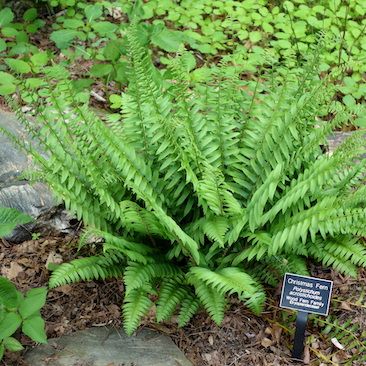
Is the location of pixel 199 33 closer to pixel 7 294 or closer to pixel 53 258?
pixel 53 258

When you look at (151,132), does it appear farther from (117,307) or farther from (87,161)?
(117,307)

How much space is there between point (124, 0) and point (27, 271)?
326 centimetres

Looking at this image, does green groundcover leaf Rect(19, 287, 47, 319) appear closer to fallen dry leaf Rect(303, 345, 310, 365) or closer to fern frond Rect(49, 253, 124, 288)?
fern frond Rect(49, 253, 124, 288)

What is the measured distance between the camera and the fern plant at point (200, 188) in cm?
325

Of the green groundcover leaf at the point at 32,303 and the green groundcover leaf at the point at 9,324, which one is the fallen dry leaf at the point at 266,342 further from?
the green groundcover leaf at the point at 9,324

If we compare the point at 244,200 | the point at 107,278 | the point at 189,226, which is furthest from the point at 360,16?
the point at 107,278

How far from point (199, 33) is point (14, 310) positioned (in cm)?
398

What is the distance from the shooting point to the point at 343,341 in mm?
3514

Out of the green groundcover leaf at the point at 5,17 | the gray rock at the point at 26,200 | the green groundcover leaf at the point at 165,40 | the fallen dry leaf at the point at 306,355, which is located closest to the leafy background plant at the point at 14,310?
the gray rock at the point at 26,200

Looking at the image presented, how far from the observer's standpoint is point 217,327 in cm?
354

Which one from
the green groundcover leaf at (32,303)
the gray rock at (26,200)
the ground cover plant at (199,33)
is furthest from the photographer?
the ground cover plant at (199,33)

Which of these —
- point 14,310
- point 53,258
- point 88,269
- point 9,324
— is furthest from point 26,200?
point 9,324

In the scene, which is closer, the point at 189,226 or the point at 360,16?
the point at 189,226

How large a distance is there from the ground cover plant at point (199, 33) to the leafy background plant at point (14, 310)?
2130mm
